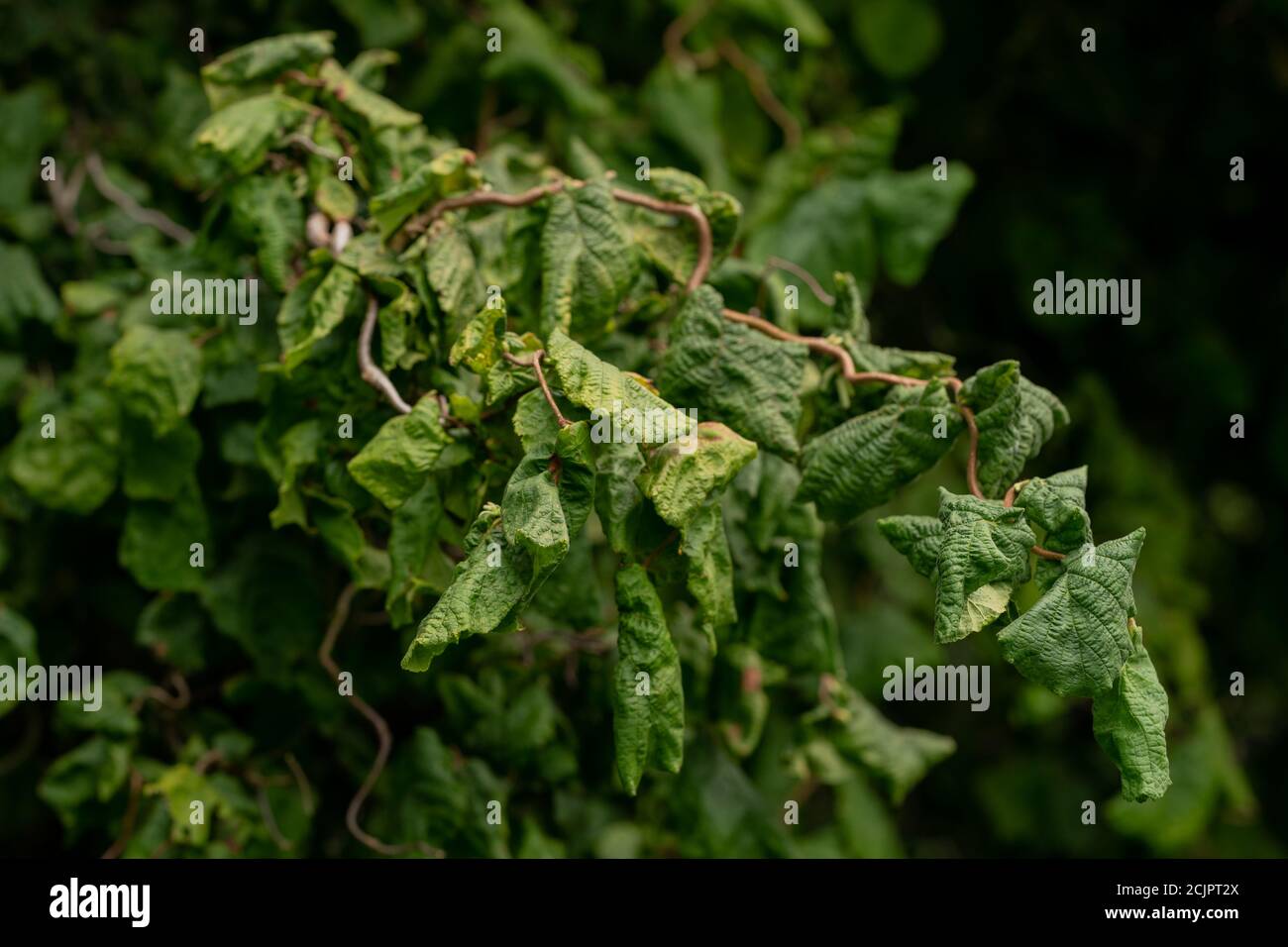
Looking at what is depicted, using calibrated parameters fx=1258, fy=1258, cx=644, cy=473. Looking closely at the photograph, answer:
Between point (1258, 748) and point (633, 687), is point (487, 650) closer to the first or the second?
point (633, 687)

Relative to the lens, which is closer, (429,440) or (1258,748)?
(429,440)

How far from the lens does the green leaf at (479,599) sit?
0.96m

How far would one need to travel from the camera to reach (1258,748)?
10.9 ft

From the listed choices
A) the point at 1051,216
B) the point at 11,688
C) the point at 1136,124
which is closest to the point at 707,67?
the point at 1051,216

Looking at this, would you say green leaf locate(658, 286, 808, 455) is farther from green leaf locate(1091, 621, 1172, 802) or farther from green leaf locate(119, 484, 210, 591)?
green leaf locate(119, 484, 210, 591)

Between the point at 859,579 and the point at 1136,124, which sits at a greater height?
the point at 1136,124

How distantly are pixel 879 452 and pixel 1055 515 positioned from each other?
0.19m

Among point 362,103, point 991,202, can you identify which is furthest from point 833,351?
point 991,202

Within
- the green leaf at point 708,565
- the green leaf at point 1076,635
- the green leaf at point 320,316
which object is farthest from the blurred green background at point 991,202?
the green leaf at point 1076,635

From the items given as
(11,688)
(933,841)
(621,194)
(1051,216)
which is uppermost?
(1051,216)

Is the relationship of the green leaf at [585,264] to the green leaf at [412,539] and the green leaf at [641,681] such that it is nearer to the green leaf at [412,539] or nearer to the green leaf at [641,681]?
the green leaf at [412,539]

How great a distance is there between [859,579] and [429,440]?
1.52m

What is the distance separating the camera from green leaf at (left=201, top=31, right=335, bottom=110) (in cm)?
149

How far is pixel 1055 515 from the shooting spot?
1.03m
